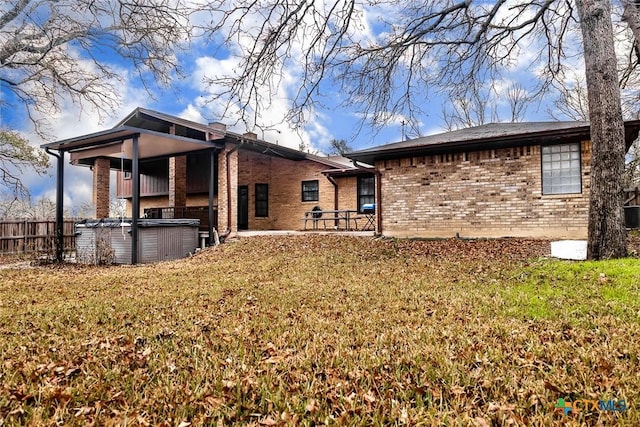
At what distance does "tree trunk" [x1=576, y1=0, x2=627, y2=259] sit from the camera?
21.4 feet

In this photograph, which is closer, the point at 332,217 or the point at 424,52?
the point at 424,52

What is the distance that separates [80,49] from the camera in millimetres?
11625

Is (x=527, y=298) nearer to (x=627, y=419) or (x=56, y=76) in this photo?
(x=627, y=419)

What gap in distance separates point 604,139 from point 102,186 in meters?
16.1

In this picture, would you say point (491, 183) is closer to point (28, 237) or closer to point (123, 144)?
point (123, 144)

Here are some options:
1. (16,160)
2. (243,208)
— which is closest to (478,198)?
(243,208)

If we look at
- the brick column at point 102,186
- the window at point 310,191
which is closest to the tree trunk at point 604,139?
the window at point 310,191

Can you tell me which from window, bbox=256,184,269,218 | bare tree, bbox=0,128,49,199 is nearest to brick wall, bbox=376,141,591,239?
window, bbox=256,184,269,218

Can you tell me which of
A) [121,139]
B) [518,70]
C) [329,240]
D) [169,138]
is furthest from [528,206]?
[121,139]

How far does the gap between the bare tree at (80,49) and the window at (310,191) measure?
823 centimetres

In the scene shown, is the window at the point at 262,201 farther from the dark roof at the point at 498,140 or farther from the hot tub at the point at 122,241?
the dark roof at the point at 498,140

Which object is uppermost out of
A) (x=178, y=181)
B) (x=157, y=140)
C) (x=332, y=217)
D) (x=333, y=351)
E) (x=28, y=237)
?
(x=157, y=140)

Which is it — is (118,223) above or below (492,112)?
below

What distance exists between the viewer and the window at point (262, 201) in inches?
726
